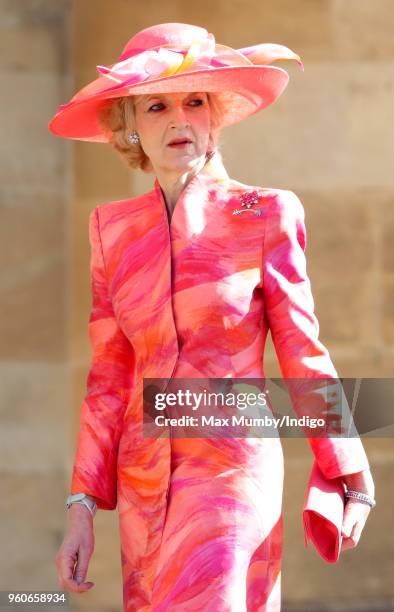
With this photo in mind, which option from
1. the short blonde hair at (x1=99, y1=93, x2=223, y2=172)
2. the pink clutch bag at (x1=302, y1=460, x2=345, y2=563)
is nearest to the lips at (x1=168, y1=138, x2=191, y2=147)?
the short blonde hair at (x1=99, y1=93, x2=223, y2=172)

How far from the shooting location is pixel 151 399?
11.2 feet

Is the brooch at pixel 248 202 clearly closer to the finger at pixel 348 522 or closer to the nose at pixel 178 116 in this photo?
the nose at pixel 178 116

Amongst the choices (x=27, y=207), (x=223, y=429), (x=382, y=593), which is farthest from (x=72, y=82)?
(x=223, y=429)

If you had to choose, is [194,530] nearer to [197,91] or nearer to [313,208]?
[197,91]

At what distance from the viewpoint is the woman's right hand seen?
3.44 metres

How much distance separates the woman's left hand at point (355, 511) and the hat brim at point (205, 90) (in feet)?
2.90

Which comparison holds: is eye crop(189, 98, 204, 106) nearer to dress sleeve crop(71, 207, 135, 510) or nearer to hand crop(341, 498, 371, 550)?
dress sleeve crop(71, 207, 135, 510)

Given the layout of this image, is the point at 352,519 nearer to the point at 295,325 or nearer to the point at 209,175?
the point at 295,325

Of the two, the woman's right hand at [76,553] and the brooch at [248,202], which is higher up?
the brooch at [248,202]

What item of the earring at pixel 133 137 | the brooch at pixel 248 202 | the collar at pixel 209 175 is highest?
the earring at pixel 133 137

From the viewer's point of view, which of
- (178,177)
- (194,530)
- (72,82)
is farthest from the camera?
(72,82)

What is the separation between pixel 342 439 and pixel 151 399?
0.42m

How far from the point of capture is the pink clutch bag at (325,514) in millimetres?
3256

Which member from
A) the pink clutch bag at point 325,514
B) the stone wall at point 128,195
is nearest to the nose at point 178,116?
the pink clutch bag at point 325,514
